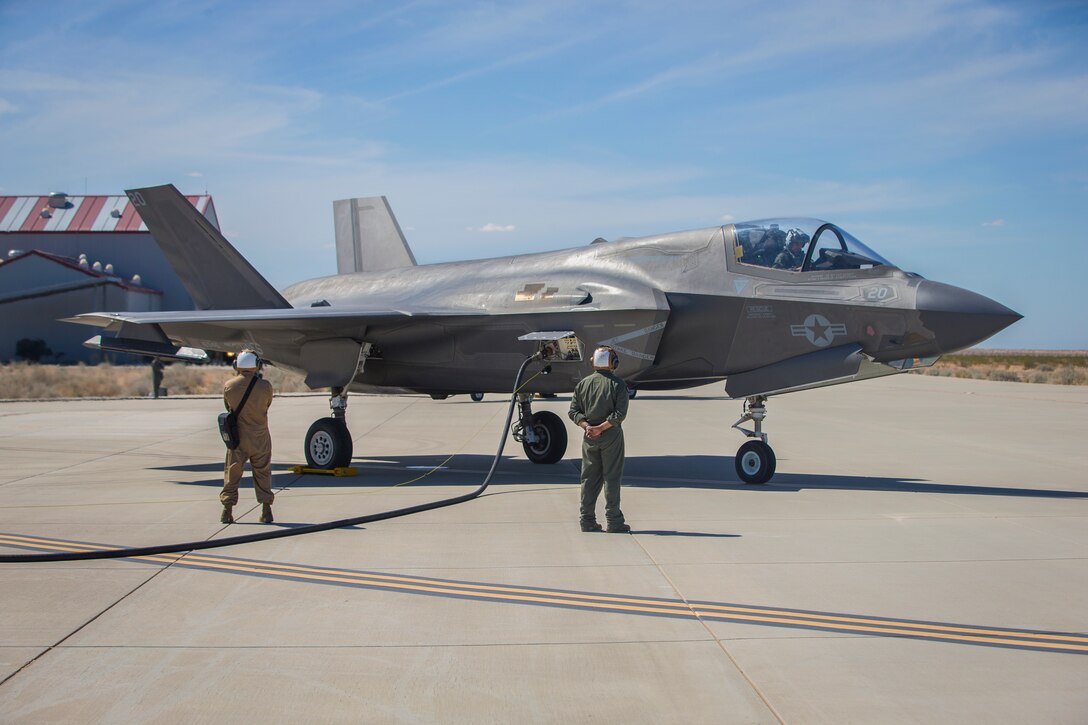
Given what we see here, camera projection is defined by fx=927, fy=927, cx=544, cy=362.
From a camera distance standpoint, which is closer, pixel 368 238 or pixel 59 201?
pixel 368 238

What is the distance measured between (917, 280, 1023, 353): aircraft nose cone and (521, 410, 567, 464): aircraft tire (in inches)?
230

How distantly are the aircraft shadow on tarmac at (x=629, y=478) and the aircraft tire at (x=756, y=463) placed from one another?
4.9 inches

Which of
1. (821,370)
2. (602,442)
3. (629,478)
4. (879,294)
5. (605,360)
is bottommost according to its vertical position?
(629,478)

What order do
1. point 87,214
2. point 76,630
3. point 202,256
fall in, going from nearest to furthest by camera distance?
point 76,630
point 202,256
point 87,214

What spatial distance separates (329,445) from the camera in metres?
13.2

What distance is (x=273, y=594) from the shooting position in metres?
6.50

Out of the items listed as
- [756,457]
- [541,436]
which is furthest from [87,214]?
[756,457]

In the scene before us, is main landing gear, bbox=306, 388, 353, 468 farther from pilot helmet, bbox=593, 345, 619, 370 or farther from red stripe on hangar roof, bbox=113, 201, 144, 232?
red stripe on hangar roof, bbox=113, 201, 144, 232

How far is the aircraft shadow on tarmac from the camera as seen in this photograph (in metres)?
11.6

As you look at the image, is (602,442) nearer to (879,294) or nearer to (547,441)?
(879,294)

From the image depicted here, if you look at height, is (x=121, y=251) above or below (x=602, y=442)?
above

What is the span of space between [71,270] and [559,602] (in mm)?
57426

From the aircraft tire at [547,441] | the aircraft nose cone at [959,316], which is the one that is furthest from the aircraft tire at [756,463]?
the aircraft tire at [547,441]

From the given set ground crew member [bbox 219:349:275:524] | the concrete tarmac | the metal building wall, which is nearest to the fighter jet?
the concrete tarmac
